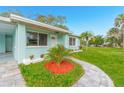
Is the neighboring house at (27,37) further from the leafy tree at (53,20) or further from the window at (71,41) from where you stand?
the leafy tree at (53,20)

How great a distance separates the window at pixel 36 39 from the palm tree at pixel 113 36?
39.9 m

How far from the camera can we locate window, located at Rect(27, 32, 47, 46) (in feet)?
36.0

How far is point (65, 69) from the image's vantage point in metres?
8.24

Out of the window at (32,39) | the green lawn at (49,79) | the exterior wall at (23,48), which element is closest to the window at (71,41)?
the exterior wall at (23,48)

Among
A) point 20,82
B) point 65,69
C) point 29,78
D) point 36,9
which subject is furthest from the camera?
point 36,9

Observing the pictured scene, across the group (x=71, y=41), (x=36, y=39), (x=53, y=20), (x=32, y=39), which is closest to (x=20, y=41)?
(x=32, y=39)

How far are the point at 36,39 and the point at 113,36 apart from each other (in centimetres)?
4441

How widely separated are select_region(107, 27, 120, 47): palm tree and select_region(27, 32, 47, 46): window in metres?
39.9

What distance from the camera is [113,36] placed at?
51.2 meters

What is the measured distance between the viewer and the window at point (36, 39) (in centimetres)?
1098
